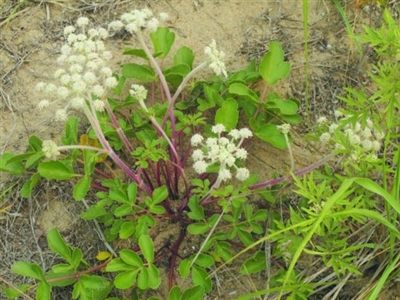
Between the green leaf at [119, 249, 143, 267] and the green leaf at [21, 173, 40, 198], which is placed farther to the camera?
the green leaf at [21, 173, 40, 198]

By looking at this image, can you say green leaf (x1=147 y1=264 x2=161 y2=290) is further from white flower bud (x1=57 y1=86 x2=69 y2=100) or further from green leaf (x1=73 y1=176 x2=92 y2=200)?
white flower bud (x1=57 y1=86 x2=69 y2=100)

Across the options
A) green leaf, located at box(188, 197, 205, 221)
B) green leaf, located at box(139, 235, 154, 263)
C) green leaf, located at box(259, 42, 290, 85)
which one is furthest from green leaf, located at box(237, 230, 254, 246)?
green leaf, located at box(259, 42, 290, 85)

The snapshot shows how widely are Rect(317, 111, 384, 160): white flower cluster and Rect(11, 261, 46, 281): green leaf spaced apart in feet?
3.94

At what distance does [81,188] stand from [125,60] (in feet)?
2.98

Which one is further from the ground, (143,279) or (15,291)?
(143,279)

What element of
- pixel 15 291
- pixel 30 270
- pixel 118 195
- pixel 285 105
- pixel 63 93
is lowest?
pixel 15 291

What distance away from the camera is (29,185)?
2.89m

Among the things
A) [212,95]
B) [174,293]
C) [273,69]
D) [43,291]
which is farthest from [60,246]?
[273,69]

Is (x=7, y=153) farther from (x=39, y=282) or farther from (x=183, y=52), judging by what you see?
(x=183, y=52)

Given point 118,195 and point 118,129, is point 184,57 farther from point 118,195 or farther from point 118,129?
point 118,195

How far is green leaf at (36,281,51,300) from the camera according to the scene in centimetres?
259

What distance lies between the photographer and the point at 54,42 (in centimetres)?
340

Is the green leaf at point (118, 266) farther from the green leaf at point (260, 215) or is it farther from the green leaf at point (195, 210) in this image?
the green leaf at point (260, 215)

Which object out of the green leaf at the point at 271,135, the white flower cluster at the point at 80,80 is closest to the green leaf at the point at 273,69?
the green leaf at the point at 271,135
